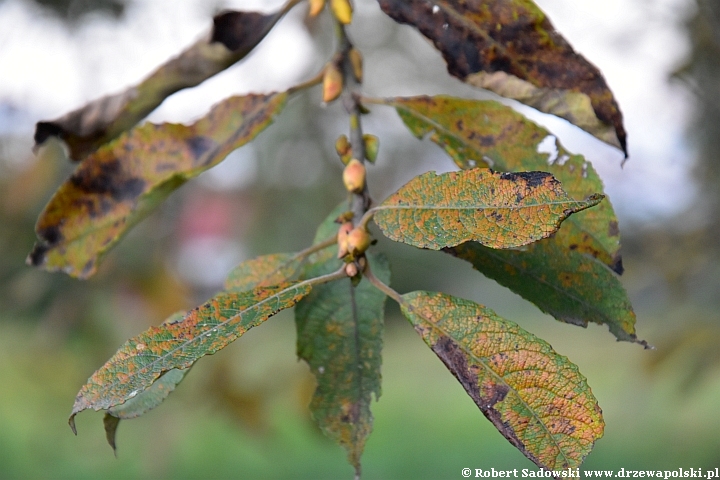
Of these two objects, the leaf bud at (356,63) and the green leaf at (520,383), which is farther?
the leaf bud at (356,63)

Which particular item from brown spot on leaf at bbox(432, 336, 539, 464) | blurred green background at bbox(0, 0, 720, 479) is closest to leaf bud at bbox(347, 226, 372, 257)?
brown spot on leaf at bbox(432, 336, 539, 464)

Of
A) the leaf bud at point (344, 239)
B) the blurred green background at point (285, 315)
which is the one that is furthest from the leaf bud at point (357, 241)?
the blurred green background at point (285, 315)

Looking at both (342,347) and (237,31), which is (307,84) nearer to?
(237,31)

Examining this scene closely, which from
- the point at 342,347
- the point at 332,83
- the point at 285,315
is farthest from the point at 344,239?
the point at 285,315

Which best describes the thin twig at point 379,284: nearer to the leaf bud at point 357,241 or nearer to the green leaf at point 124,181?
the leaf bud at point 357,241

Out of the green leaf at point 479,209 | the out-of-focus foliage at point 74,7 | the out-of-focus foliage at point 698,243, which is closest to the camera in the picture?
the green leaf at point 479,209

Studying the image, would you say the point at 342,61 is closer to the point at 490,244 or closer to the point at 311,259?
the point at 311,259
